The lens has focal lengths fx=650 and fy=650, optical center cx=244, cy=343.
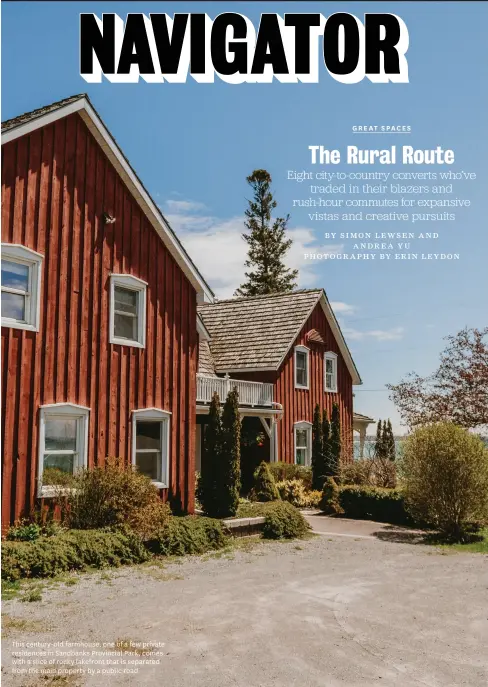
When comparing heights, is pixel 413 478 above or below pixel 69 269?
below

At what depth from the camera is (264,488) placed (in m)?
21.5

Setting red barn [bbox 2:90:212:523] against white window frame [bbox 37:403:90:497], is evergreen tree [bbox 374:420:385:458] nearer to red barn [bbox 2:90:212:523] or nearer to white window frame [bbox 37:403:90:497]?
red barn [bbox 2:90:212:523]

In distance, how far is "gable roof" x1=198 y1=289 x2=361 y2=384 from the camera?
26.6 metres

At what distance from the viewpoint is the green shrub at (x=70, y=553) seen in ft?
33.4

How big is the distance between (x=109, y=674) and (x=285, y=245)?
50690mm

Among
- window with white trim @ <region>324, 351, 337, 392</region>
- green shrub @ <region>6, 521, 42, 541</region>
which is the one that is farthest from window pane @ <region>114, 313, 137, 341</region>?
window with white trim @ <region>324, 351, 337, 392</region>

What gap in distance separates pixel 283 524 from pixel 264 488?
19.5ft

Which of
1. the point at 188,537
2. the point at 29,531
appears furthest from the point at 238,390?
the point at 29,531

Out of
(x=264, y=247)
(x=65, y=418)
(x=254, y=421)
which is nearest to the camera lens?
(x=65, y=418)

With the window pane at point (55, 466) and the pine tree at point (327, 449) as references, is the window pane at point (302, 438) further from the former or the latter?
the window pane at point (55, 466)

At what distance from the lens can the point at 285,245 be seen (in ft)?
182

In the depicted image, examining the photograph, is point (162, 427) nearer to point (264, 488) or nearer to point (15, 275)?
point (15, 275)

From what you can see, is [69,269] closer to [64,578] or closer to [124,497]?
[124,497]

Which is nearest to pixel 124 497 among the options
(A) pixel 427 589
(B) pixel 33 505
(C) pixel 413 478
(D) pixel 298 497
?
(B) pixel 33 505
